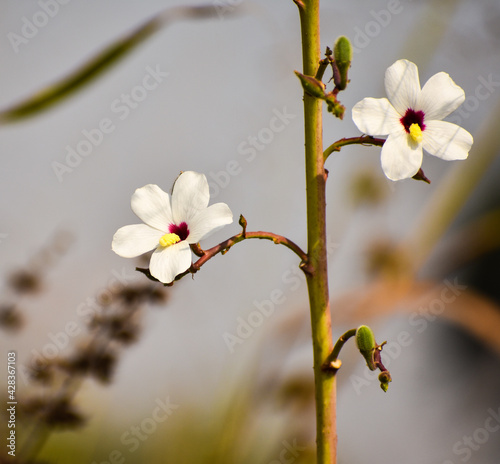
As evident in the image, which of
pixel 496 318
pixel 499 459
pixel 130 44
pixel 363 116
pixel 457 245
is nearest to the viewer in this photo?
pixel 363 116

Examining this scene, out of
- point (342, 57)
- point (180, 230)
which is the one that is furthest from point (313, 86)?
point (180, 230)

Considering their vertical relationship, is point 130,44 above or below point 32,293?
above

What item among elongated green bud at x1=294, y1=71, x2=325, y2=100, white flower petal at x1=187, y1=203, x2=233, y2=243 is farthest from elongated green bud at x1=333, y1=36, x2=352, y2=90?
white flower petal at x1=187, y1=203, x2=233, y2=243

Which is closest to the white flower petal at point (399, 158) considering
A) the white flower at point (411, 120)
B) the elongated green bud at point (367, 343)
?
the white flower at point (411, 120)

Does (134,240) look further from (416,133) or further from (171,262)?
(416,133)

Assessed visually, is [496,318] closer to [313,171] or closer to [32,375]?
[313,171]

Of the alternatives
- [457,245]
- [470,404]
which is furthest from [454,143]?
[470,404]
